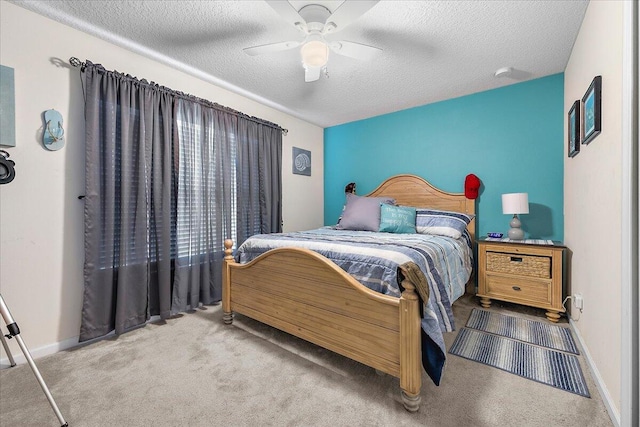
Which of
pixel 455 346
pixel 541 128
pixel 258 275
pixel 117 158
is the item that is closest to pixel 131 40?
pixel 117 158

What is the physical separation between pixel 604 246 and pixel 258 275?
2157mm

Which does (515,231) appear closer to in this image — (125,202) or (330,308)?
(330,308)

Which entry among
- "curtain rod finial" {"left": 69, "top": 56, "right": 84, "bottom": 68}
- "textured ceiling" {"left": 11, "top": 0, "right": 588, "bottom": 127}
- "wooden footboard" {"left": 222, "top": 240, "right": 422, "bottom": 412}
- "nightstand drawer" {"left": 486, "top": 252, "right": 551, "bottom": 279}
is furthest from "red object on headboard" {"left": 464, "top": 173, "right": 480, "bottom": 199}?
"curtain rod finial" {"left": 69, "top": 56, "right": 84, "bottom": 68}

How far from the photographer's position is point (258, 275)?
216 cm

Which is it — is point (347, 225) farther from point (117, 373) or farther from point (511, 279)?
point (117, 373)

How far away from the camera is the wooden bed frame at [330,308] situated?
1.35 meters

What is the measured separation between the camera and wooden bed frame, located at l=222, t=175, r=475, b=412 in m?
1.35

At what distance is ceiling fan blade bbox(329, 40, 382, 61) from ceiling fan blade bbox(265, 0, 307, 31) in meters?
0.26

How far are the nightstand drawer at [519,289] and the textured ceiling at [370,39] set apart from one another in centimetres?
205

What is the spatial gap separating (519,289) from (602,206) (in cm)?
135

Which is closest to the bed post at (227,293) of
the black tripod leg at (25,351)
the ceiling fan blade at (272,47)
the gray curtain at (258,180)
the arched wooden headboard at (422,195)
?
the gray curtain at (258,180)

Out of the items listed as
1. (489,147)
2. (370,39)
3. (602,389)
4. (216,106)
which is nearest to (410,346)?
(602,389)

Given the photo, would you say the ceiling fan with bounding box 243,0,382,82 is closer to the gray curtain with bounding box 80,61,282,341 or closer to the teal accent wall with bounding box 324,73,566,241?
the gray curtain with bounding box 80,61,282,341

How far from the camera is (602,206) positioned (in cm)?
149
